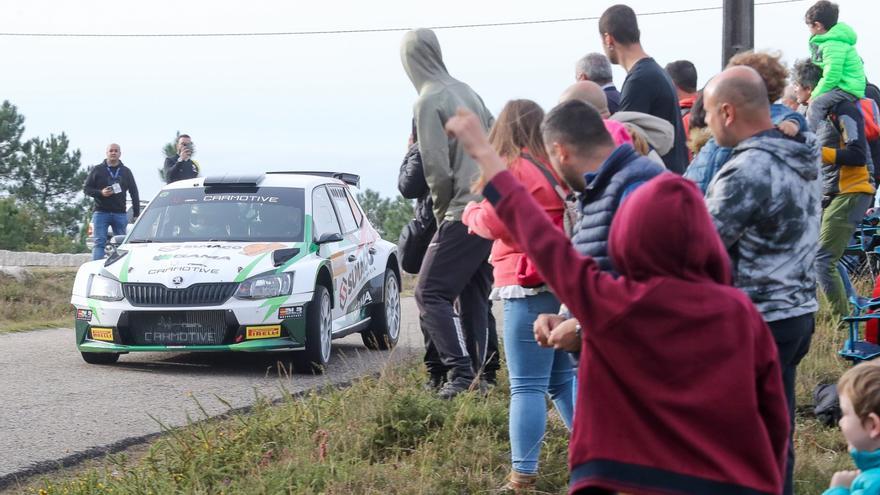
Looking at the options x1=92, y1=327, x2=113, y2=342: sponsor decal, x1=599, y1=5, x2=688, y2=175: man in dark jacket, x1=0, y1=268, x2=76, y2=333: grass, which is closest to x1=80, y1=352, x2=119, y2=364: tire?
x1=92, y1=327, x2=113, y2=342: sponsor decal

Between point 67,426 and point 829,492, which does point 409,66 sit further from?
point 829,492

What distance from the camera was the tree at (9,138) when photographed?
63125 millimetres

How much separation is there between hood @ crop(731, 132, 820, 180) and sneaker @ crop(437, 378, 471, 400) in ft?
10.0

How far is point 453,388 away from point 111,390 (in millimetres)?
3216

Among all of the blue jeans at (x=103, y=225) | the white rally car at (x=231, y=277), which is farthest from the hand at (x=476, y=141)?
the blue jeans at (x=103, y=225)

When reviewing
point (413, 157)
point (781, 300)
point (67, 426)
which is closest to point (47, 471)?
point (67, 426)

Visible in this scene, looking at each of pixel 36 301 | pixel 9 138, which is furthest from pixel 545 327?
pixel 9 138

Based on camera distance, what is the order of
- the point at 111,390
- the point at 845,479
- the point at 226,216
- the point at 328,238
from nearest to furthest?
the point at 845,479 → the point at 111,390 → the point at 328,238 → the point at 226,216

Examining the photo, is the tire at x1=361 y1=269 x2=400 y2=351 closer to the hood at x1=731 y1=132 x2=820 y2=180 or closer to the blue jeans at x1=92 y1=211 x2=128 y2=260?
the blue jeans at x1=92 y1=211 x2=128 y2=260

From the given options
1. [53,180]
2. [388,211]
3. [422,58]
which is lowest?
[388,211]

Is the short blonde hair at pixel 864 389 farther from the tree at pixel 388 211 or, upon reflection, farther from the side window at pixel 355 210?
the tree at pixel 388 211

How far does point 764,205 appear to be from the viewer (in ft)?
14.1

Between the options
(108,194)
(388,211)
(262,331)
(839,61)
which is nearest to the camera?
(839,61)

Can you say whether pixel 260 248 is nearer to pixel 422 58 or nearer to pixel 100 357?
pixel 100 357
